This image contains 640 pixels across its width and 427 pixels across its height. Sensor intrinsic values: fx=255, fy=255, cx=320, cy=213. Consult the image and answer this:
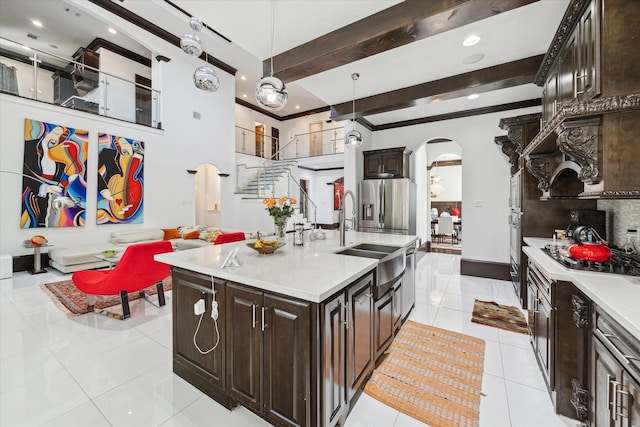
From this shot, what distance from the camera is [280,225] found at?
2680 millimetres

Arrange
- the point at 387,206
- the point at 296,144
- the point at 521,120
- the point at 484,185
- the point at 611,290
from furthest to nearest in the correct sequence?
the point at 296,144, the point at 387,206, the point at 484,185, the point at 521,120, the point at 611,290

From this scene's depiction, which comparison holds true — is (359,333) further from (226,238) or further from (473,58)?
(473,58)

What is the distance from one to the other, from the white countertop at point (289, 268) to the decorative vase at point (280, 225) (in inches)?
11.8

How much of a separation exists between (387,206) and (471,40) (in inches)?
122

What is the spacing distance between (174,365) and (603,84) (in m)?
3.71

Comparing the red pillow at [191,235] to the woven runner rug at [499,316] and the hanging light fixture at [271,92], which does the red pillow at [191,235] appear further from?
the woven runner rug at [499,316]

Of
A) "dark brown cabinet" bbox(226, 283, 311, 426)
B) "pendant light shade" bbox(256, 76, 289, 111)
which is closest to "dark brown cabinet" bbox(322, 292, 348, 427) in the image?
"dark brown cabinet" bbox(226, 283, 311, 426)

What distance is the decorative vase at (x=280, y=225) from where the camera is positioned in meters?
2.63

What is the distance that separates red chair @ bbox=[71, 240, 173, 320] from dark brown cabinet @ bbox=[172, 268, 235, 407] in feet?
4.30

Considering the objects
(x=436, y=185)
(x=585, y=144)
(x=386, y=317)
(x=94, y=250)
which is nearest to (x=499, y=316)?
(x=386, y=317)

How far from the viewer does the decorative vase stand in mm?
2635

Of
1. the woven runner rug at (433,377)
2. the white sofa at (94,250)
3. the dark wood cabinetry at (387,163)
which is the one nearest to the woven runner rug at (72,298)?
the white sofa at (94,250)

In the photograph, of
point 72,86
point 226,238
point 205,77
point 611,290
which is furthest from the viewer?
point 72,86

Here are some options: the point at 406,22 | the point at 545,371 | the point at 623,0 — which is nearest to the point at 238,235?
the point at 406,22
